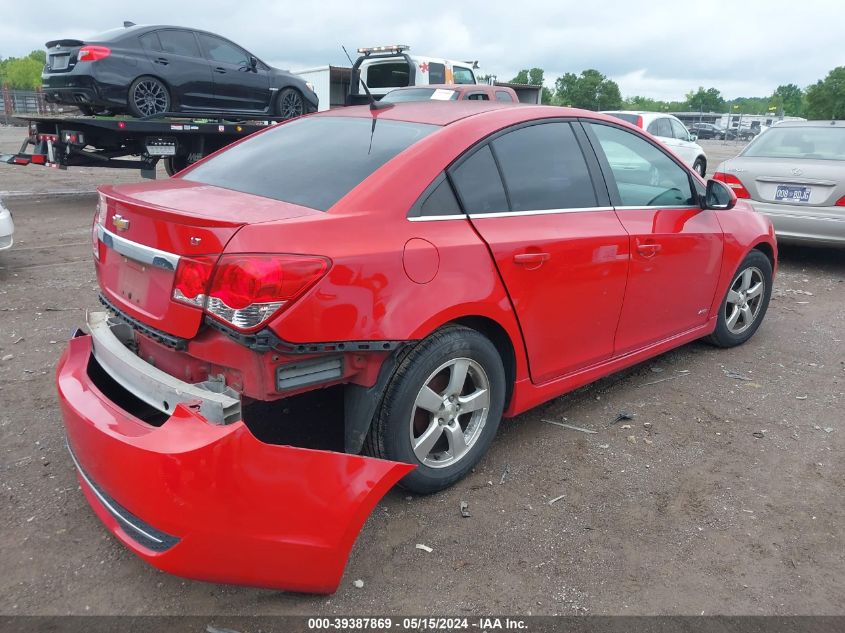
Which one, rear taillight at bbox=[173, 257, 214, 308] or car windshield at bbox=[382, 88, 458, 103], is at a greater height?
car windshield at bbox=[382, 88, 458, 103]

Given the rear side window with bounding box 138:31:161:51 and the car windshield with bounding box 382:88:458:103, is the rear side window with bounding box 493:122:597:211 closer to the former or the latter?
the rear side window with bounding box 138:31:161:51

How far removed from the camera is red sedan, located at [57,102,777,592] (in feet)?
7.18

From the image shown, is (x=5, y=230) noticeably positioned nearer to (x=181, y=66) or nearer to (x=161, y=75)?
(x=161, y=75)

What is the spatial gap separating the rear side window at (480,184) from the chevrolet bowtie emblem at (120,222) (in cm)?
132

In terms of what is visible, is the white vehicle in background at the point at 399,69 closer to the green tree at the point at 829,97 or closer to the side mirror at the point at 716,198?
the side mirror at the point at 716,198

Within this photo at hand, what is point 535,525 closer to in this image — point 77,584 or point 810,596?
point 810,596

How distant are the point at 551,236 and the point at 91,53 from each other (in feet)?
28.2

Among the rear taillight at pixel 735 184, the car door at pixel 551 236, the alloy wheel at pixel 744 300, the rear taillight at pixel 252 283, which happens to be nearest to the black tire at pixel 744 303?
the alloy wheel at pixel 744 300

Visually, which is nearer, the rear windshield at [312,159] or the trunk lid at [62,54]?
the rear windshield at [312,159]

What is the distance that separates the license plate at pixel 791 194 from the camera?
6957mm

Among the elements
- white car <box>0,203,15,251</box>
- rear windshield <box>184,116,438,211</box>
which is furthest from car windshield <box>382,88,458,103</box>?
rear windshield <box>184,116,438,211</box>

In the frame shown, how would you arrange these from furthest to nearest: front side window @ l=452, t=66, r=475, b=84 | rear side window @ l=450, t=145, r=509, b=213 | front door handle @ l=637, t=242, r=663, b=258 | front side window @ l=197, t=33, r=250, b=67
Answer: front side window @ l=452, t=66, r=475, b=84 → front side window @ l=197, t=33, r=250, b=67 → front door handle @ l=637, t=242, r=663, b=258 → rear side window @ l=450, t=145, r=509, b=213

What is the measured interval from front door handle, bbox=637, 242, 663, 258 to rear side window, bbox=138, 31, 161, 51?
28.9 ft

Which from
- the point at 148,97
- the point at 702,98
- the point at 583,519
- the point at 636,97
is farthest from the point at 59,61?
the point at 636,97
